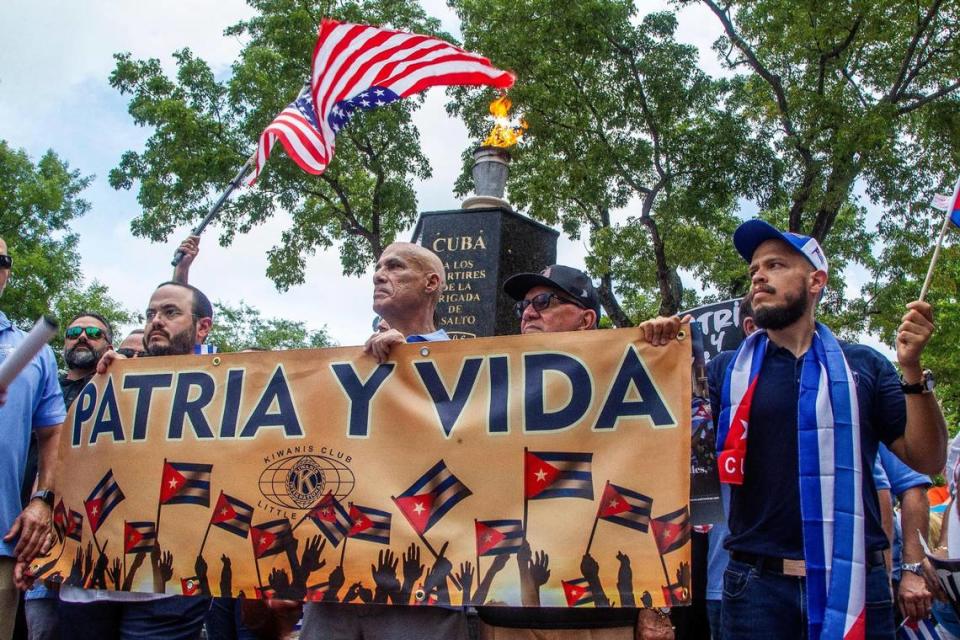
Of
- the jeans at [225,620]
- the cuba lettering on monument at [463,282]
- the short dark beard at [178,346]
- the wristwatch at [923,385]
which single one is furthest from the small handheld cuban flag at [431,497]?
the cuba lettering on monument at [463,282]

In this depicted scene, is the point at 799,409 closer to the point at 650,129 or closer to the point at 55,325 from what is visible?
the point at 55,325

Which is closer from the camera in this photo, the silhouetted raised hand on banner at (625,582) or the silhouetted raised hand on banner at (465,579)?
the silhouetted raised hand on banner at (625,582)

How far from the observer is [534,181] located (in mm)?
15953

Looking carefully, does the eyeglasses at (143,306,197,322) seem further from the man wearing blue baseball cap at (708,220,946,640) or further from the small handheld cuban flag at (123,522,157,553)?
the man wearing blue baseball cap at (708,220,946,640)

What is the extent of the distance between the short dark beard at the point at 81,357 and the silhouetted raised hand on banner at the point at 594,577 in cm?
295

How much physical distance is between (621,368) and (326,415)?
115cm

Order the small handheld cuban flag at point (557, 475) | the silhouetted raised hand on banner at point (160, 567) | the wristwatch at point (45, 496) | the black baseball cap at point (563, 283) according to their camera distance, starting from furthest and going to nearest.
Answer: the black baseball cap at point (563, 283)
the wristwatch at point (45, 496)
the silhouetted raised hand on banner at point (160, 567)
the small handheld cuban flag at point (557, 475)

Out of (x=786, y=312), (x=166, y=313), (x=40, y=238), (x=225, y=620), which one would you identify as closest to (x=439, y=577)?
(x=786, y=312)

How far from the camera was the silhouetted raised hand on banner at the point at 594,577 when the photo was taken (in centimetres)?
281

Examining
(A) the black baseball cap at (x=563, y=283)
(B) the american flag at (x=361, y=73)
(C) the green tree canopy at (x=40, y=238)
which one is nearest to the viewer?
(A) the black baseball cap at (x=563, y=283)

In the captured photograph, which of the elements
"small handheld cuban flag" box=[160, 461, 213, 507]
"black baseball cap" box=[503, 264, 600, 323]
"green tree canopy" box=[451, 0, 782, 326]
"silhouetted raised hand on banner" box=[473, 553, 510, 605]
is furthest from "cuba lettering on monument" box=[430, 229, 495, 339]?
"green tree canopy" box=[451, 0, 782, 326]

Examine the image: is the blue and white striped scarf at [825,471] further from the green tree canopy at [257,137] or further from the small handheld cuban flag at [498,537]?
the green tree canopy at [257,137]

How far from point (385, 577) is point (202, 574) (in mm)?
773

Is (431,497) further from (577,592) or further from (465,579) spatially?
(577,592)
